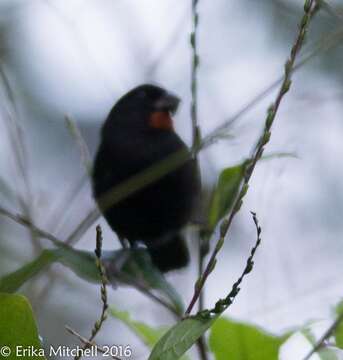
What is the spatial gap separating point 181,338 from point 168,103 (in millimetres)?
2081

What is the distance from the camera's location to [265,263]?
9.05 feet

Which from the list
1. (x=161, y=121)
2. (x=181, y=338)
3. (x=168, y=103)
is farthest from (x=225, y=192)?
(x=168, y=103)

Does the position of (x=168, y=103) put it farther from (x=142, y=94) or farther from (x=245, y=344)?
(x=245, y=344)

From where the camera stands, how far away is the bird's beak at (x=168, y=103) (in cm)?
329

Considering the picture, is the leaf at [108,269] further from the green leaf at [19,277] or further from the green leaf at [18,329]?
the green leaf at [18,329]

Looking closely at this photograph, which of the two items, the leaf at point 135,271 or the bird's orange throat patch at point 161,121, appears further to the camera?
the bird's orange throat patch at point 161,121

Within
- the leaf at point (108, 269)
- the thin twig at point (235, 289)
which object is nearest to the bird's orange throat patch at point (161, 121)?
the leaf at point (108, 269)

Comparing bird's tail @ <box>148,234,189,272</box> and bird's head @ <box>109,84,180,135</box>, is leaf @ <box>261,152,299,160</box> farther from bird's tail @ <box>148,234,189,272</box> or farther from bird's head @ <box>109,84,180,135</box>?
bird's head @ <box>109,84,180,135</box>

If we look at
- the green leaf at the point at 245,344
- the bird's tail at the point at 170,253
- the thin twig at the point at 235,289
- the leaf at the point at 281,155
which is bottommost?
the bird's tail at the point at 170,253

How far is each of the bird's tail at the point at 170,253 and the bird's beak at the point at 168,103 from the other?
2.11 feet

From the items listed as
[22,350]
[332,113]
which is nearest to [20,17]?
[332,113]

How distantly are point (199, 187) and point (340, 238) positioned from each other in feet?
4.66

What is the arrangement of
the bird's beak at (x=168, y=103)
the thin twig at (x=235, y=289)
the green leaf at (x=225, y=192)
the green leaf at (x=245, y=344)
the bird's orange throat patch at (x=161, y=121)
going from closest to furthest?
the thin twig at (x=235, y=289)
the green leaf at (x=245, y=344)
the green leaf at (x=225, y=192)
the bird's orange throat patch at (x=161, y=121)
the bird's beak at (x=168, y=103)

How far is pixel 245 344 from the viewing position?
61.7 inches
